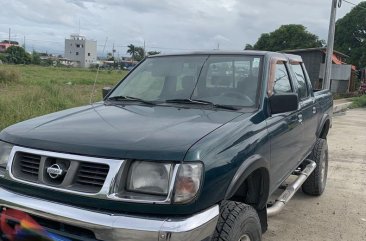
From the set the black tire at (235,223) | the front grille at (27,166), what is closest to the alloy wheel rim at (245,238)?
the black tire at (235,223)

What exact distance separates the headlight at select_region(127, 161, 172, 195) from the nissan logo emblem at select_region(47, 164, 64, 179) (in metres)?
0.43

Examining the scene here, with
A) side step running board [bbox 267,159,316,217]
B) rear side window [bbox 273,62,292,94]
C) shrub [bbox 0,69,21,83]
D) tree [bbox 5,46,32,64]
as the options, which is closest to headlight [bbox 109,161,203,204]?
side step running board [bbox 267,159,316,217]

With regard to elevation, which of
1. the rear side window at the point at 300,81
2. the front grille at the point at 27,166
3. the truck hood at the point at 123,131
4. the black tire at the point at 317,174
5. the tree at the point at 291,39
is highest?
the tree at the point at 291,39

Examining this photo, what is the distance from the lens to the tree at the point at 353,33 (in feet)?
158

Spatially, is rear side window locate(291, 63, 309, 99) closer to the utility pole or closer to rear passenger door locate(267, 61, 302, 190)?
rear passenger door locate(267, 61, 302, 190)

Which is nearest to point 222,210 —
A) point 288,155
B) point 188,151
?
point 188,151

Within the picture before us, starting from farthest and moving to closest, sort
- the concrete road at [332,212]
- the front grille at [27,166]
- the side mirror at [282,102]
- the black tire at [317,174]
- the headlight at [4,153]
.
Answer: the black tire at [317,174] < the concrete road at [332,212] < the side mirror at [282,102] < the headlight at [4,153] < the front grille at [27,166]

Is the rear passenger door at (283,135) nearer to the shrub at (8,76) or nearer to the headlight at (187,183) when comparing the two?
the headlight at (187,183)

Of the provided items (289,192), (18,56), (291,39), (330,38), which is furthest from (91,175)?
(18,56)

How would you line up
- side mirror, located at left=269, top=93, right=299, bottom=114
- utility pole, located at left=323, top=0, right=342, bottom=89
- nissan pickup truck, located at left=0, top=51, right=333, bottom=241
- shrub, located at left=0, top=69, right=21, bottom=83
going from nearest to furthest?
nissan pickup truck, located at left=0, top=51, right=333, bottom=241, side mirror, located at left=269, top=93, right=299, bottom=114, utility pole, located at left=323, top=0, right=342, bottom=89, shrub, located at left=0, top=69, right=21, bottom=83

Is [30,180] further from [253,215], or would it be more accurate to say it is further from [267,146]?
[267,146]

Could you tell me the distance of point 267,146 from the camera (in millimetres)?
3436

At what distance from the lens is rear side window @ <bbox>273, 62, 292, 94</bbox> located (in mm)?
4113

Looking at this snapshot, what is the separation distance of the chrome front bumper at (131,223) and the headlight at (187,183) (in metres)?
0.11
